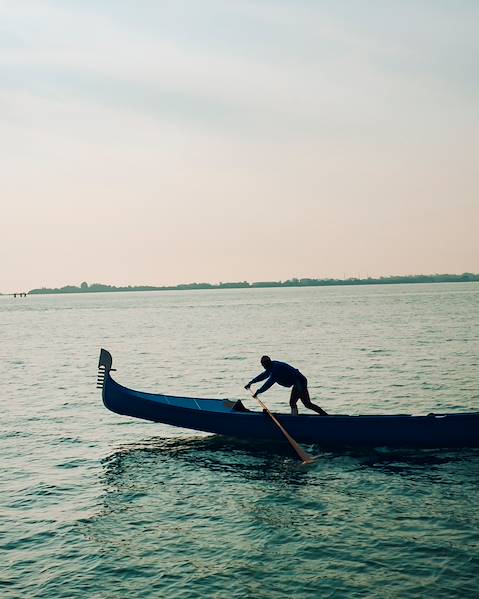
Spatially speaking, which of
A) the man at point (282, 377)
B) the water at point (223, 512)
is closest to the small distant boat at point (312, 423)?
the water at point (223, 512)

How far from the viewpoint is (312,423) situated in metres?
15.6

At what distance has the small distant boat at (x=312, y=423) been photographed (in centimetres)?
1500

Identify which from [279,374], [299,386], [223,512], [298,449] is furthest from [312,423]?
[223,512]

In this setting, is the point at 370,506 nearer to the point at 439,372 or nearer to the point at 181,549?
the point at 181,549

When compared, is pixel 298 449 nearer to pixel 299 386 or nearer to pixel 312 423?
pixel 312 423

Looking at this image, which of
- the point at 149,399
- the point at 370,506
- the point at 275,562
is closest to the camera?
the point at 275,562

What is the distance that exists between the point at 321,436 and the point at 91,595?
8.04m

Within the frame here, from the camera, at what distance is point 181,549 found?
1048 centimetres

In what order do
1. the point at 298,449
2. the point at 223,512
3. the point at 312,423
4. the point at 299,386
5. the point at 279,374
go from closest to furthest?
the point at 223,512, the point at 298,449, the point at 312,423, the point at 279,374, the point at 299,386

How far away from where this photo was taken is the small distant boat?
15000mm

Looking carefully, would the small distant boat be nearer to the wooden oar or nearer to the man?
the wooden oar

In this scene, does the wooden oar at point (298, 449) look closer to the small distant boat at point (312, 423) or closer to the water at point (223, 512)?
the water at point (223, 512)

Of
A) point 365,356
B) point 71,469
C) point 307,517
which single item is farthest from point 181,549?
point 365,356

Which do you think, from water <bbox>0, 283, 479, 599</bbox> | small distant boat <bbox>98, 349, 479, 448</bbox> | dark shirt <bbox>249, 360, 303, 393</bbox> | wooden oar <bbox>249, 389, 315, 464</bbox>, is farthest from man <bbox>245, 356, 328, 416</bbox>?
water <bbox>0, 283, 479, 599</bbox>
